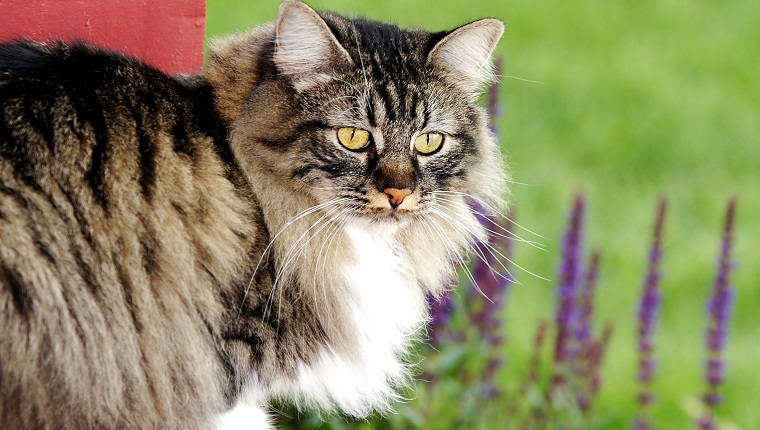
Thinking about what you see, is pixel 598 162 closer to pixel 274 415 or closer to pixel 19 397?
pixel 274 415

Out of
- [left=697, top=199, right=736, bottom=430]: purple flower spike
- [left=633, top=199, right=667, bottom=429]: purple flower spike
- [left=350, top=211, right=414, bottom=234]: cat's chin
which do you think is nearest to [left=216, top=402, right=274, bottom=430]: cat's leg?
[left=350, top=211, right=414, bottom=234]: cat's chin

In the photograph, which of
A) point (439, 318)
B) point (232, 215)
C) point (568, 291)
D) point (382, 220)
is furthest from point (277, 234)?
point (568, 291)

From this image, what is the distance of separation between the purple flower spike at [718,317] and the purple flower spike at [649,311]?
0.46ft

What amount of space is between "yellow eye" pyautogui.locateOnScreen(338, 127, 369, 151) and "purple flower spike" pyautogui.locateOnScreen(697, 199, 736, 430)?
1.00m

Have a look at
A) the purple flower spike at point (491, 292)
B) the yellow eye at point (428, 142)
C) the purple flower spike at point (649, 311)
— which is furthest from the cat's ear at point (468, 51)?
the purple flower spike at point (649, 311)

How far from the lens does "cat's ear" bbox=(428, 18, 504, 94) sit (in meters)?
2.21

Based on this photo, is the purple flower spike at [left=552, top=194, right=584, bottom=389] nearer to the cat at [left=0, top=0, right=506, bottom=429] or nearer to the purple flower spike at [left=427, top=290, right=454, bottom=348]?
the purple flower spike at [left=427, top=290, right=454, bottom=348]

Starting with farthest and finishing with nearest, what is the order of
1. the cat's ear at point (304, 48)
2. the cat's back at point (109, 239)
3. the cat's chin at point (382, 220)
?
the cat's chin at point (382, 220) → the cat's ear at point (304, 48) → the cat's back at point (109, 239)

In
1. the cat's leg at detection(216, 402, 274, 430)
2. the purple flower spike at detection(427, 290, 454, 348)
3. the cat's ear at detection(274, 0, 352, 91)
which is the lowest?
the cat's leg at detection(216, 402, 274, 430)

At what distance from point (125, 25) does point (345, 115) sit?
57 cm

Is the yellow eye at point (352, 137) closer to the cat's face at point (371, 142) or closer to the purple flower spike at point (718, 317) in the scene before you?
the cat's face at point (371, 142)

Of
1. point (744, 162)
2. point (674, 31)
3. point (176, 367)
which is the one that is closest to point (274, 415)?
point (176, 367)

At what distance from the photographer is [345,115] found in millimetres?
2125

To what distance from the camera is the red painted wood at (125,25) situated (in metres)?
2.20
